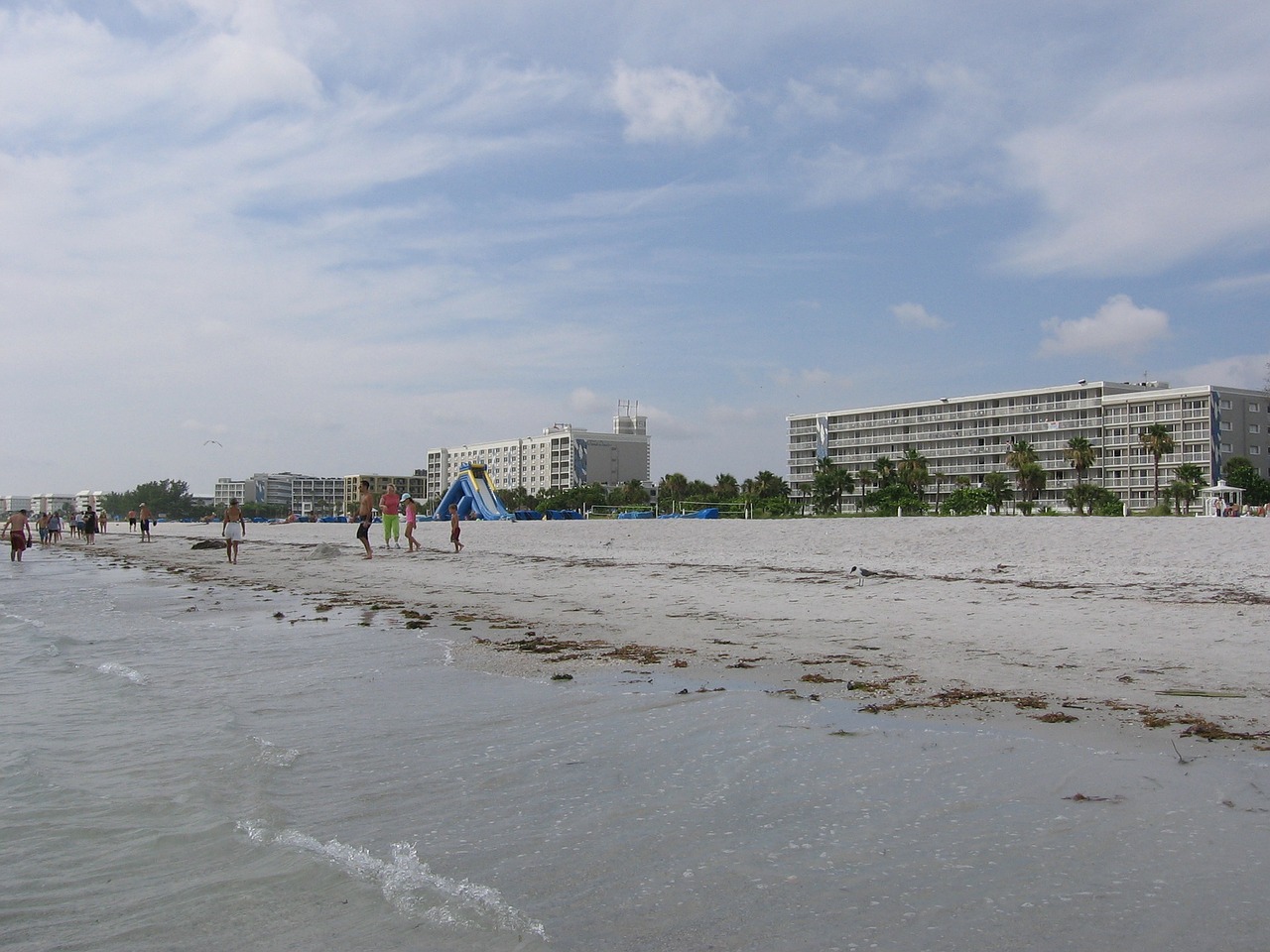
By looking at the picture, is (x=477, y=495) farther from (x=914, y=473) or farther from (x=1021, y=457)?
(x=1021, y=457)

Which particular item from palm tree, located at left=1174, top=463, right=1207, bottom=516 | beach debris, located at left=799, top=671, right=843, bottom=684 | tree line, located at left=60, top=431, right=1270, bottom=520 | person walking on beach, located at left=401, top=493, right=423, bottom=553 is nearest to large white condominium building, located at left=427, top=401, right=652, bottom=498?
tree line, located at left=60, top=431, right=1270, bottom=520

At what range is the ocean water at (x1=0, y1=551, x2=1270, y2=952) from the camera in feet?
11.2

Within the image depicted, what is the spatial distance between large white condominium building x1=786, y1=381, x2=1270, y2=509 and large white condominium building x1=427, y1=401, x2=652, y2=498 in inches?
2137

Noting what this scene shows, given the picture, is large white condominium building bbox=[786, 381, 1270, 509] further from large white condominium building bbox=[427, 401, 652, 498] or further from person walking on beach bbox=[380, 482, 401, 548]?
person walking on beach bbox=[380, 482, 401, 548]

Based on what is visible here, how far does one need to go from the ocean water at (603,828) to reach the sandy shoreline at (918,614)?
104 cm

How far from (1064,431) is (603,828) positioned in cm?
11772

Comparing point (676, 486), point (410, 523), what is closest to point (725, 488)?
point (676, 486)

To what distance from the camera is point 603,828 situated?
14.5ft

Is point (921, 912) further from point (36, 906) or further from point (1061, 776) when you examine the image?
point (36, 906)

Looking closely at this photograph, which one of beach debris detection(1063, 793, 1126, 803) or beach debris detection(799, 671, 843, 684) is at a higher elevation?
beach debris detection(1063, 793, 1126, 803)

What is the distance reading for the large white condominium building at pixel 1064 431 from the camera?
322 ft

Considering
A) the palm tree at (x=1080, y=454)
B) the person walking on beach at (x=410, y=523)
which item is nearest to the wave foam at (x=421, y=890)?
the person walking on beach at (x=410, y=523)

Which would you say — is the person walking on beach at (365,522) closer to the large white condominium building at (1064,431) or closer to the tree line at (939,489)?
the tree line at (939,489)

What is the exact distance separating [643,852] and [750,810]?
758 millimetres
